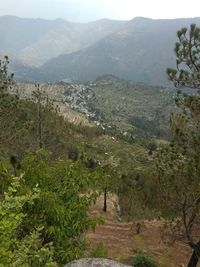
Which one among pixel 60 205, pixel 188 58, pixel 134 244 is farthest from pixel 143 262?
pixel 60 205

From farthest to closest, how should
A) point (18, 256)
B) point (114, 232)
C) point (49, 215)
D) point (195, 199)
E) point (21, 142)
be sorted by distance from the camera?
1. point (21, 142)
2. point (114, 232)
3. point (195, 199)
4. point (49, 215)
5. point (18, 256)

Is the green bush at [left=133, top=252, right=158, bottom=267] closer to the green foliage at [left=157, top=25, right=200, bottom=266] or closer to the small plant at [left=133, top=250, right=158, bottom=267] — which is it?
the small plant at [left=133, top=250, right=158, bottom=267]

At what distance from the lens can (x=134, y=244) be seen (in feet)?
96.7

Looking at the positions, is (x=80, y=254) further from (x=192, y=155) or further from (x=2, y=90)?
(x=2, y=90)

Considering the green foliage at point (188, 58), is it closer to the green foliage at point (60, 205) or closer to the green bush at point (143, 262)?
the green foliage at point (60, 205)

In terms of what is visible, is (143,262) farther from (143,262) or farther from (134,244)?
(134,244)

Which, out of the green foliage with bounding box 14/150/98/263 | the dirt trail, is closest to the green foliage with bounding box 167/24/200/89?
the green foliage with bounding box 14/150/98/263

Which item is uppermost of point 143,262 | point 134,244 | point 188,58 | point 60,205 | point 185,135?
point 188,58

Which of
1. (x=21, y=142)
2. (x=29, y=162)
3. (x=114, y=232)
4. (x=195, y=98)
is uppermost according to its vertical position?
(x=195, y=98)

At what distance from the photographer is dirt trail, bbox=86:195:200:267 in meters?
26.9

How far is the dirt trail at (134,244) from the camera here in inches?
1059

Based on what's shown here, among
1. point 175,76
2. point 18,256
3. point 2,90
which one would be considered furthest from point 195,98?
point 2,90

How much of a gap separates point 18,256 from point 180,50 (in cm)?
1191

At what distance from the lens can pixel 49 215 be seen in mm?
12445
